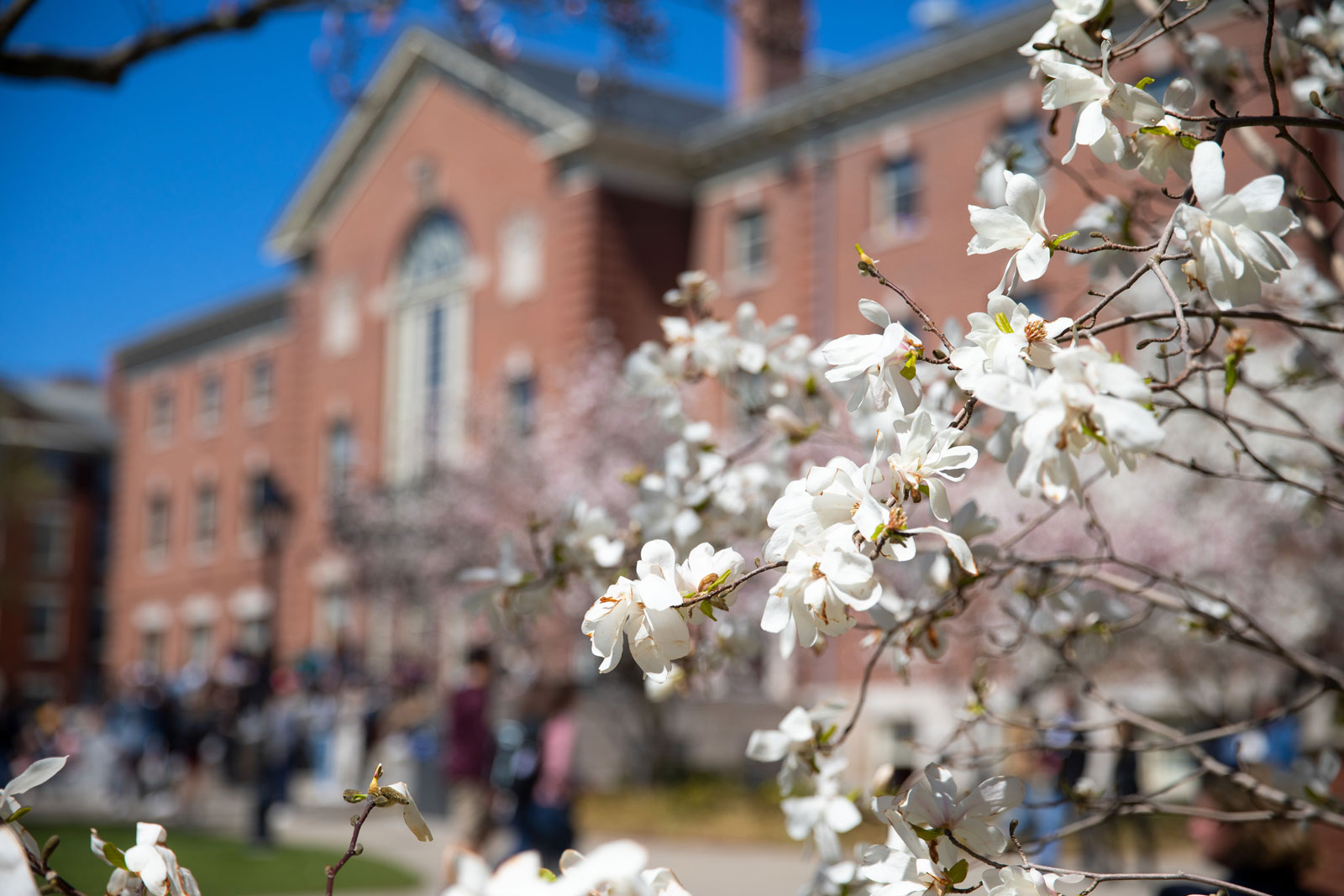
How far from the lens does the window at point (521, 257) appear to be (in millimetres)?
27422

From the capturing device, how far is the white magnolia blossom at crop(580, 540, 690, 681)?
211 centimetres

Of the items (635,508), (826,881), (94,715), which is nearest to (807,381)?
(635,508)

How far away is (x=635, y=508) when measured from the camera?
3805 millimetres

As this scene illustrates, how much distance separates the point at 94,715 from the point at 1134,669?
818 inches

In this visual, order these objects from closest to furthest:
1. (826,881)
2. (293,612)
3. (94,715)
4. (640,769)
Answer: (826,881) < (640,769) < (94,715) < (293,612)

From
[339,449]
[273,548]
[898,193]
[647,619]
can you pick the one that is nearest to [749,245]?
[898,193]

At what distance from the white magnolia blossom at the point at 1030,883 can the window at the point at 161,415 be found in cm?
4092

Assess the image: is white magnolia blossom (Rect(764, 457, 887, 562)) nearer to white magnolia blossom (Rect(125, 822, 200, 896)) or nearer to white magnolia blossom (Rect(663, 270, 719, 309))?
white magnolia blossom (Rect(125, 822, 200, 896))

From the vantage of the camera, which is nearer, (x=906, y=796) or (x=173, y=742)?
(x=906, y=796)

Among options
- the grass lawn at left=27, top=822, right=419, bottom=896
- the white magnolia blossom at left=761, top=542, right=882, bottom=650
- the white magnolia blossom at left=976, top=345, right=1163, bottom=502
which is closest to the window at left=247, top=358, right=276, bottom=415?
the grass lawn at left=27, top=822, right=419, bottom=896

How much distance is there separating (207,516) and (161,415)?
4.49 meters

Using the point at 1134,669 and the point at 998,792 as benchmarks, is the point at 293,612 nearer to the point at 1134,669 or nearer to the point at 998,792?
the point at 1134,669

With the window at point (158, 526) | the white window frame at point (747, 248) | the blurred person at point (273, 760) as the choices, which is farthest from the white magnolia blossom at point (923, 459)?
the window at point (158, 526)

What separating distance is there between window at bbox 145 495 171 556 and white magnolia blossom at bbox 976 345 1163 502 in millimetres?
40811
